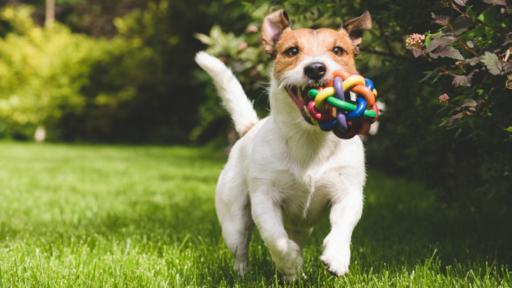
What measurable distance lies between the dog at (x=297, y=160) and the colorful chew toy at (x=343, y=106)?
111mm

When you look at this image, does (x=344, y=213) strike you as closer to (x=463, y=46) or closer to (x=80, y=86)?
(x=463, y=46)

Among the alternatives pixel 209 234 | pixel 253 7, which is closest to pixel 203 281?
pixel 209 234

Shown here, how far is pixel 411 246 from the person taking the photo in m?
3.82

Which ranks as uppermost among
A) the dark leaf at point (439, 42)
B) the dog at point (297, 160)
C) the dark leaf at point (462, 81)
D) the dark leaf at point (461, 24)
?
the dark leaf at point (461, 24)

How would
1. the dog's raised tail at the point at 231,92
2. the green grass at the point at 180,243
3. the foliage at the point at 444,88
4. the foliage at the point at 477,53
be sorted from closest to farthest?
the foliage at the point at 477,53, the foliage at the point at 444,88, the green grass at the point at 180,243, the dog's raised tail at the point at 231,92

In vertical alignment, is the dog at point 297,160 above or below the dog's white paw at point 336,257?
above

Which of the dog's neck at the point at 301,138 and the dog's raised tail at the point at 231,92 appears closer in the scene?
the dog's neck at the point at 301,138

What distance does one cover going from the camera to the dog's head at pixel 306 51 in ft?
8.58

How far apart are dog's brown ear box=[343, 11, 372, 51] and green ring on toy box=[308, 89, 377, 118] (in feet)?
2.03

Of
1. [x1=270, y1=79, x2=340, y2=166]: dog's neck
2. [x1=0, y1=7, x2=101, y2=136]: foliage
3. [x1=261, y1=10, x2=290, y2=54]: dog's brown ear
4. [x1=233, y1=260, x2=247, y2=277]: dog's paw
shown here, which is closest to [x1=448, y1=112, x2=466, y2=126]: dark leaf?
[x1=270, y1=79, x2=340, y2=166]: dog's neck

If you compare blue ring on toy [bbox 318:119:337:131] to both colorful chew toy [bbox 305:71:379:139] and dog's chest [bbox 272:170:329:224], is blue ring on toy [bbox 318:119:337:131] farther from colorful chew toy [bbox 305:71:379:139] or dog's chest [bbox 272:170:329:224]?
dog's chest [bbox 272:170:329:224]

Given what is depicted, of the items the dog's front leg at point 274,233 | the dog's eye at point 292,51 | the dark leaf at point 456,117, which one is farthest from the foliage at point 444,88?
the dog's front leg at point 274,233

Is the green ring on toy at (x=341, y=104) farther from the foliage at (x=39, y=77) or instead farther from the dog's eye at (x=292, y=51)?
the foliage at (x=39, y=77)

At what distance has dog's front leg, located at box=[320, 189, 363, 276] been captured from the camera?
2402mm
